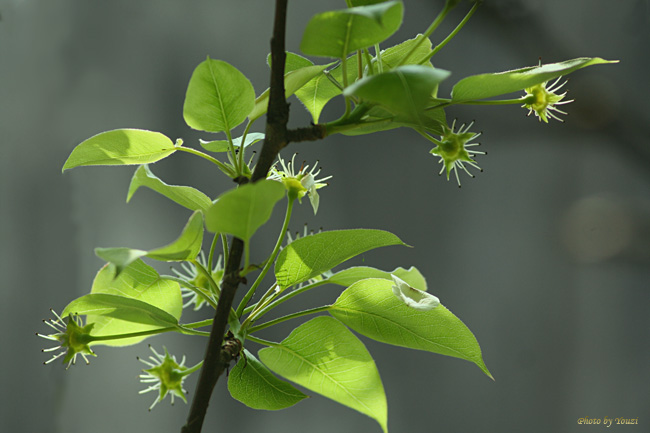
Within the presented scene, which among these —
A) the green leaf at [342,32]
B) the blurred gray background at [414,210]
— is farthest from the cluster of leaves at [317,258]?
the blurred gray background at [414,210]

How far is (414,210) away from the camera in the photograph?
45.4 inches

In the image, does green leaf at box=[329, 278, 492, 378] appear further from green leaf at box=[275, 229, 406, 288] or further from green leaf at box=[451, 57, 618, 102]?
green leaf at box=[451, 57, 618, 102]

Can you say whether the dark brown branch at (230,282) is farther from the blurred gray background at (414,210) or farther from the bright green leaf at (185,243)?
the blurred gray background at (414,210)

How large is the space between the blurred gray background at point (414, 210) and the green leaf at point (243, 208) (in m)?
0.88

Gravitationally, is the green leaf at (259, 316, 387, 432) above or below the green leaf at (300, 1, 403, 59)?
below

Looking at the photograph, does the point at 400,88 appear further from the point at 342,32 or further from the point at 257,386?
the point at 257,386

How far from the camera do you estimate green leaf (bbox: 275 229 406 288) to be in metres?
0.30

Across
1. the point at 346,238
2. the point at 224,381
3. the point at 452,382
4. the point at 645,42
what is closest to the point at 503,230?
the point at 452,382

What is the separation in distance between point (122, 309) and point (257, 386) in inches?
4.1

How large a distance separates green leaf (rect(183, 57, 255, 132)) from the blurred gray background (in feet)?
2.65

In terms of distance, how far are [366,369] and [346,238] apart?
3.1 inches

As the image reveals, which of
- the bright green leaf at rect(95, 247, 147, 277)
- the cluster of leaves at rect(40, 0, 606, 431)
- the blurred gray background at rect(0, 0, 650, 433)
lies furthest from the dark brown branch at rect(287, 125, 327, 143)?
the blurred gray background at rect(0, 0, 650, 433)

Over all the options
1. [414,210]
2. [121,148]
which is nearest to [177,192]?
[121,148]

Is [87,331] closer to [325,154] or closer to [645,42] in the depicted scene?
[325,154]
